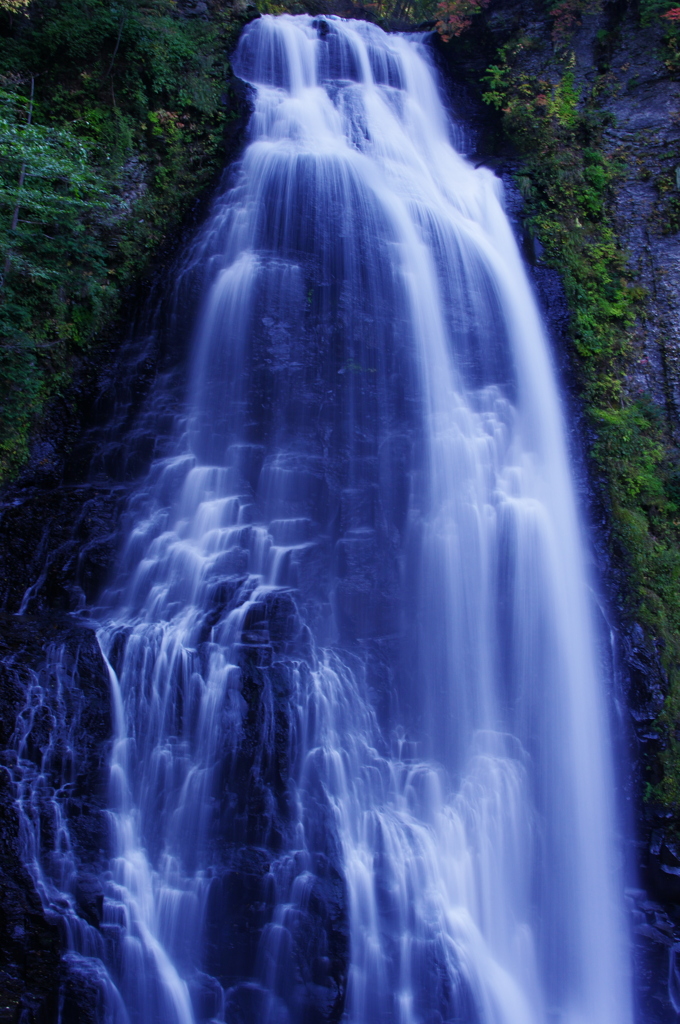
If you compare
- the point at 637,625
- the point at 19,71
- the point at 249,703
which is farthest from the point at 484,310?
the point at 19,71

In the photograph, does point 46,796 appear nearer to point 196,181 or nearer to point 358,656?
point 358,656

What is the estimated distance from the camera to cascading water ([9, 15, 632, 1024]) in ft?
18.4

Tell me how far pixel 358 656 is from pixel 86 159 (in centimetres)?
827

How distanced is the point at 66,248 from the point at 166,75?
4612 mm

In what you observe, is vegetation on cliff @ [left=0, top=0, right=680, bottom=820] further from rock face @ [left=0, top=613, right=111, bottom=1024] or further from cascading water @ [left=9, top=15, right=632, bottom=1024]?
rock face @ [left=0, top=613, right=111, bottom=1024]

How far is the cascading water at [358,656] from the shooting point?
5621 mm

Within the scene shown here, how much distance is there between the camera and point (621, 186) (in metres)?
11.3

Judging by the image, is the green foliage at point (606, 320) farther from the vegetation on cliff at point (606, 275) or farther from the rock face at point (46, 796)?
the rock face at point (46, 796)

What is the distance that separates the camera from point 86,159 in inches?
362

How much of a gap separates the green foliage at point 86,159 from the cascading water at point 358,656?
131cm

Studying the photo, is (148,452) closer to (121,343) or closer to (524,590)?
(121,343)

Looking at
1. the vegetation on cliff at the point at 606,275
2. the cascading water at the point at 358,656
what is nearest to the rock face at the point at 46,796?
the cascading water at the point at 358,656

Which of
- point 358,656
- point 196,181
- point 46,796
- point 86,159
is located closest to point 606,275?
point 196,181

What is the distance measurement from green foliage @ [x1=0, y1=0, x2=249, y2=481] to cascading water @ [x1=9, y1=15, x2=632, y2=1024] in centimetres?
131
